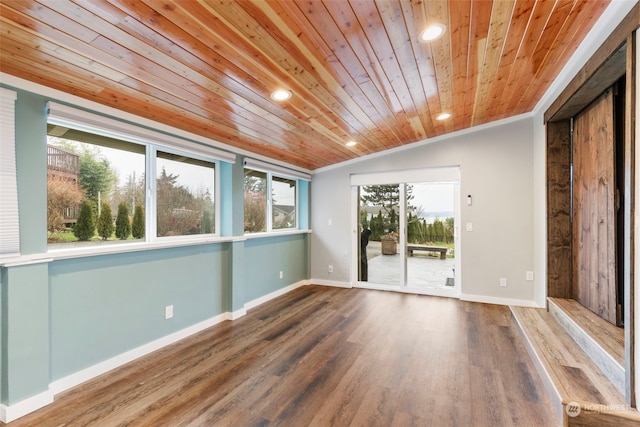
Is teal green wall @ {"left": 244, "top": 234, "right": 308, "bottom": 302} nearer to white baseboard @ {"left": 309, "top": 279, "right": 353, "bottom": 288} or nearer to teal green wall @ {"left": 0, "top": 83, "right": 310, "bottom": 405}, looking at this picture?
white baseboard @ {"left": 309, "top": 279, "right": 353, "bottom": 288}

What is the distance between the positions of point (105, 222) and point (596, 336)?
3958 mm

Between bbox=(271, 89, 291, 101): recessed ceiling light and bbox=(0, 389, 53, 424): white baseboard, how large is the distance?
102 inches

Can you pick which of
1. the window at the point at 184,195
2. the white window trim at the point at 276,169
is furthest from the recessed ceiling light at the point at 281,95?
the white window trim at the point at 276,169

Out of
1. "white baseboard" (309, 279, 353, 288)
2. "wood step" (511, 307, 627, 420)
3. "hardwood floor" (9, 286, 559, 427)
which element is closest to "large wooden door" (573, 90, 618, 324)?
"wood step" (511, 307, 627, 420)

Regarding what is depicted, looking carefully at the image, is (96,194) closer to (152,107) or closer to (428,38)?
(152,107)

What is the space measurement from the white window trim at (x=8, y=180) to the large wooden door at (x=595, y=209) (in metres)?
4.17

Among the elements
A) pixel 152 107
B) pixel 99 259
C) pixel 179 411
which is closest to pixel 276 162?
pixel 152 107

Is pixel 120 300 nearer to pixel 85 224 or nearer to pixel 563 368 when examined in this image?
pixel 85 224

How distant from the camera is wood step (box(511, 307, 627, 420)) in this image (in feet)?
5.61

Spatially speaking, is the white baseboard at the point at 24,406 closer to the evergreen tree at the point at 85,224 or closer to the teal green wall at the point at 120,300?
the teal green wall at the point at 120,300

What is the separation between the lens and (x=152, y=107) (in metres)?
2.31

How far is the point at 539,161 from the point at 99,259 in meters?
4.74

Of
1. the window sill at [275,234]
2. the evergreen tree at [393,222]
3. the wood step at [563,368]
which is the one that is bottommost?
the wood step at [563,368]

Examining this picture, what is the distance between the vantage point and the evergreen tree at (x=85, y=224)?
7.48 feet
